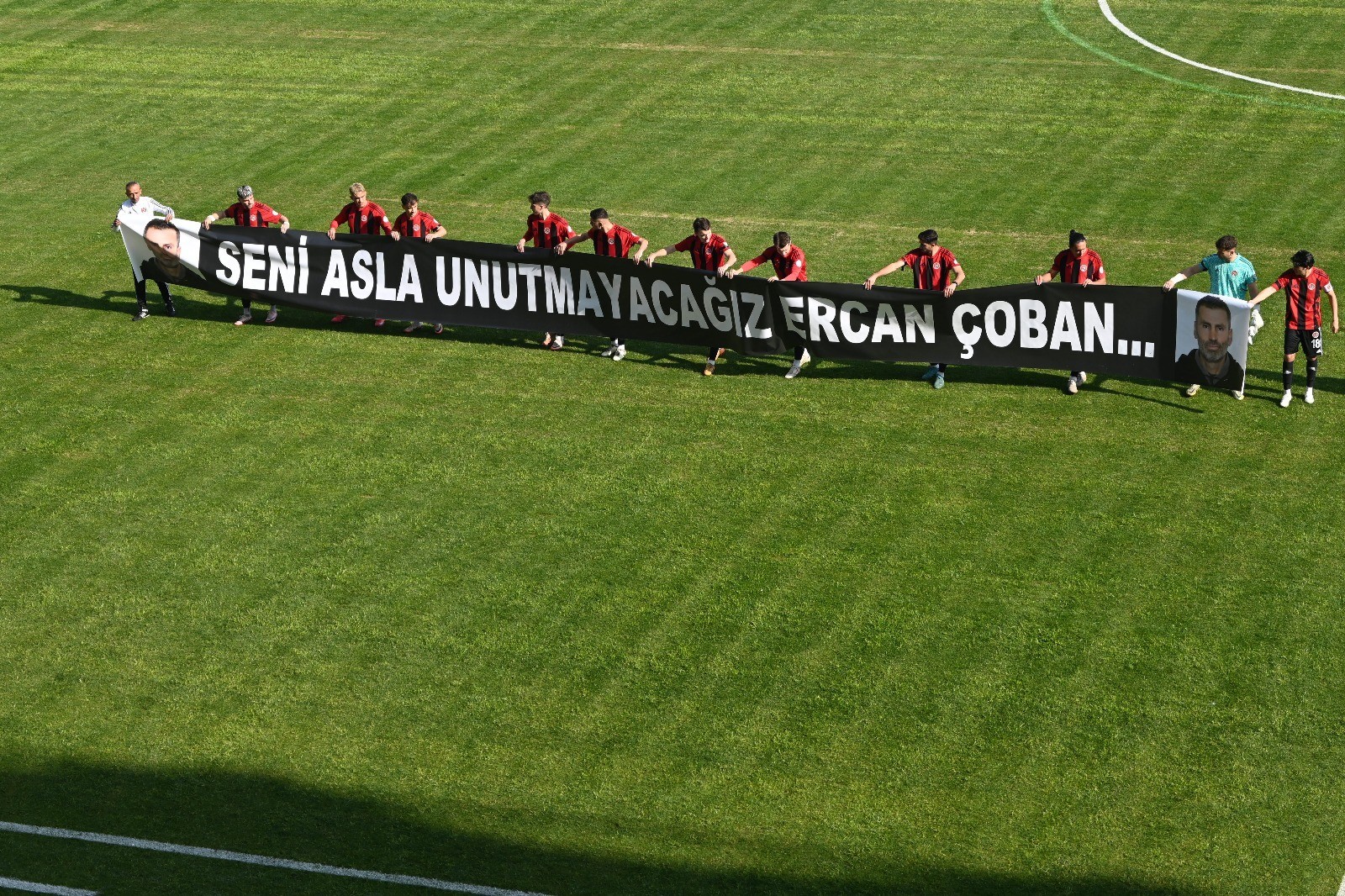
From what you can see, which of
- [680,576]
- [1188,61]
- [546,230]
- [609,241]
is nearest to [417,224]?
[546,230]

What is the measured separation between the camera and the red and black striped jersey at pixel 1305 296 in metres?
20.7

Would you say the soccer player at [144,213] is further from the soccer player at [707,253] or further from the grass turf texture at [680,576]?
the soccer player at [707,253]

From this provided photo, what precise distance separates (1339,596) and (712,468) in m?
7.43

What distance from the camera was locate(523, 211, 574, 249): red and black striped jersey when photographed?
23.5m

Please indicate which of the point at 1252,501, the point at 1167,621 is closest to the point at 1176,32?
the point at 1252,501

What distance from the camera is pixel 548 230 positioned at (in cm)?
2353

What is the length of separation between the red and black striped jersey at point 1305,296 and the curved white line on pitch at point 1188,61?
15.9m

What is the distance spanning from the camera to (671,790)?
559 inches

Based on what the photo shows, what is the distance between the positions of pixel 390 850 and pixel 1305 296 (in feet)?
46.0

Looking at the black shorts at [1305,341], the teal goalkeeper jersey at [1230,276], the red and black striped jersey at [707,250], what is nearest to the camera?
the black shorts at [1305,341]

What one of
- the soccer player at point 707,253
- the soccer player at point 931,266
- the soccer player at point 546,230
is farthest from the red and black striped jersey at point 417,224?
the soccer player at point 931,266

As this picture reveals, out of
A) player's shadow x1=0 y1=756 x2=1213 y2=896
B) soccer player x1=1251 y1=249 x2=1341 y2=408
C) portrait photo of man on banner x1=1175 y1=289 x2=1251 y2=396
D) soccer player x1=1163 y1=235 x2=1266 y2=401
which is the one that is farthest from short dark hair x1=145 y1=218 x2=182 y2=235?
soccer player x1=1251 y1=249 x2=1341 y2=408

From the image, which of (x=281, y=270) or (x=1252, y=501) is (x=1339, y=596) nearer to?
(x=1252, y=501)

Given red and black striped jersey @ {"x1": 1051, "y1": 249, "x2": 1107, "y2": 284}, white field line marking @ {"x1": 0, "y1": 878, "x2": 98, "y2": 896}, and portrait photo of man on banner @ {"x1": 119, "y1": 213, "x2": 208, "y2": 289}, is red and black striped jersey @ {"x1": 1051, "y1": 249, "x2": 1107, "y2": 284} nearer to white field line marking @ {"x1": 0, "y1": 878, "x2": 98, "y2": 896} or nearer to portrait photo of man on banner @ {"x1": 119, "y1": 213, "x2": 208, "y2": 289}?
portrait photo of man on banner @ {"x1": 119, "y1": 213, "x2": 208, "y2": 289}
